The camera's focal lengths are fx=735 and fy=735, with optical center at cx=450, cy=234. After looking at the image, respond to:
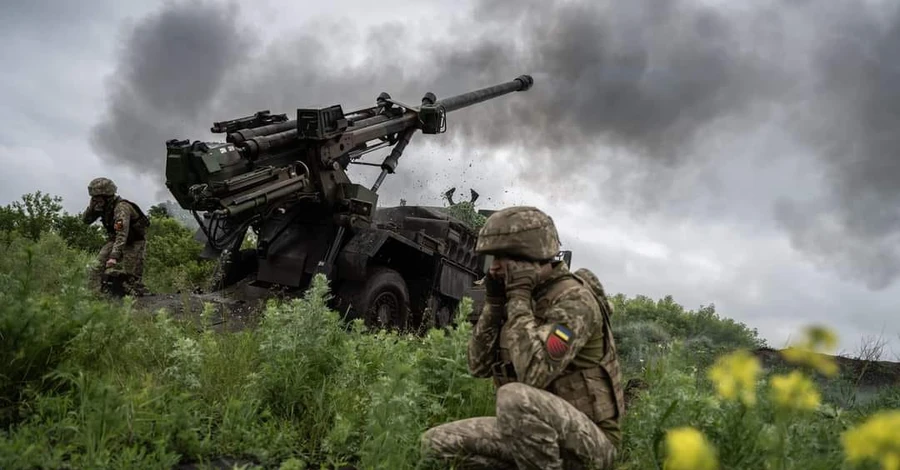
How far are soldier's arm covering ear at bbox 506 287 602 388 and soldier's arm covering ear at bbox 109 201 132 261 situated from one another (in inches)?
319

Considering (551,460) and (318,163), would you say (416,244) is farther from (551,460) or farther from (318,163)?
(551,460)

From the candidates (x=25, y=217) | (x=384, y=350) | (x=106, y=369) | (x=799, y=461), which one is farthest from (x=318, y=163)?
(x=25, y=217)

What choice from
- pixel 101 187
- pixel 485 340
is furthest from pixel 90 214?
pixel 485 340

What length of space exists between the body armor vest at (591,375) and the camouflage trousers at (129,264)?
26.3 feet

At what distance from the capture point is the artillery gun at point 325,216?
890cm

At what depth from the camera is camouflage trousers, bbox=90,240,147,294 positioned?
10.5m

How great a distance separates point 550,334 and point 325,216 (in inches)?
291

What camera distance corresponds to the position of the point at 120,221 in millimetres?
10570

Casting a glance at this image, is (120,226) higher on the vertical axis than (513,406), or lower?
higher

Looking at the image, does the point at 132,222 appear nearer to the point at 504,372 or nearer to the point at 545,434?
the point at 504,372

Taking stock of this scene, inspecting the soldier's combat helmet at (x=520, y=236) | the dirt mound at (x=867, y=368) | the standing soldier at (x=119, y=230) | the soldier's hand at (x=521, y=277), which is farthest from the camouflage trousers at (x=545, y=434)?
the standing soldier at (x=119, y=230)

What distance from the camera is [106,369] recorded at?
4.96 meters

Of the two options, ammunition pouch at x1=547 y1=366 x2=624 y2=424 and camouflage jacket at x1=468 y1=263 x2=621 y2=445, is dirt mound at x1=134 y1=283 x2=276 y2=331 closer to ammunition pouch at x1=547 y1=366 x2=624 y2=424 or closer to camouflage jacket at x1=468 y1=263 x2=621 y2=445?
camouflage jacket at x1=468 y1=263 x2=621 y2=445

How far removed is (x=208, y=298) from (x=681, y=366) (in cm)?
680
